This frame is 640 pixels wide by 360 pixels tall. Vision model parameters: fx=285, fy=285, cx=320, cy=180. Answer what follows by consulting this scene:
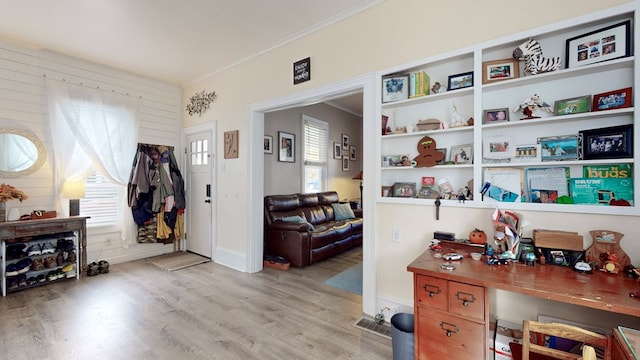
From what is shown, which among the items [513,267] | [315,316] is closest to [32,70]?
[315,316]

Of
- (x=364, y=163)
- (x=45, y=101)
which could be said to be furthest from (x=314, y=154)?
(x=45, y=101)

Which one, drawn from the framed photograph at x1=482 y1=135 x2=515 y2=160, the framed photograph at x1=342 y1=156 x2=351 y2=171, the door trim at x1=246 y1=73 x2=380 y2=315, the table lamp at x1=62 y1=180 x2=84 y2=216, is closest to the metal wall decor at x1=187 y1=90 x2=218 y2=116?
the door trim at x1=246 y1=73 x2=380 y2=315

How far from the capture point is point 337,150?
670 cm

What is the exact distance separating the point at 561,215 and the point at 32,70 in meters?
5.70

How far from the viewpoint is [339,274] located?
379 cm

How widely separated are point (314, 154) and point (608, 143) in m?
4.75

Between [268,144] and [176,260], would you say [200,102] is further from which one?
[176,260]

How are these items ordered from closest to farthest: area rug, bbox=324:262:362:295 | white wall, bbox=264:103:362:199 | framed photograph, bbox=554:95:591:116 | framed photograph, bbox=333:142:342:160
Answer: framed photograph, bbox=554:95:591:116, area rug, bbox=324:262:362:295, white wall, bbox=264:103:362:199, framed photograph, bbox=333:142:342:160

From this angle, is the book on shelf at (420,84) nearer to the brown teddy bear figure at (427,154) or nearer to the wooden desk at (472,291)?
the brown teddy bear figure at (427,154)

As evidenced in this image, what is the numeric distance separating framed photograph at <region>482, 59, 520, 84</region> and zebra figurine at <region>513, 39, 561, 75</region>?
54 mm

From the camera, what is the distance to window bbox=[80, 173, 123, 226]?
13.3 ft

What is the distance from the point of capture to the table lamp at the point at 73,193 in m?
3.60

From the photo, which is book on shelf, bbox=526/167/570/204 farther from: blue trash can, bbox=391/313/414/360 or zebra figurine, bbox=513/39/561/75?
blue trash can, bbox=391/313/414/360

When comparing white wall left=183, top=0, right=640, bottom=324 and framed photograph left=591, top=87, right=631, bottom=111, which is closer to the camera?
framed photograph left=591, top=87, right=631, bottom=111
